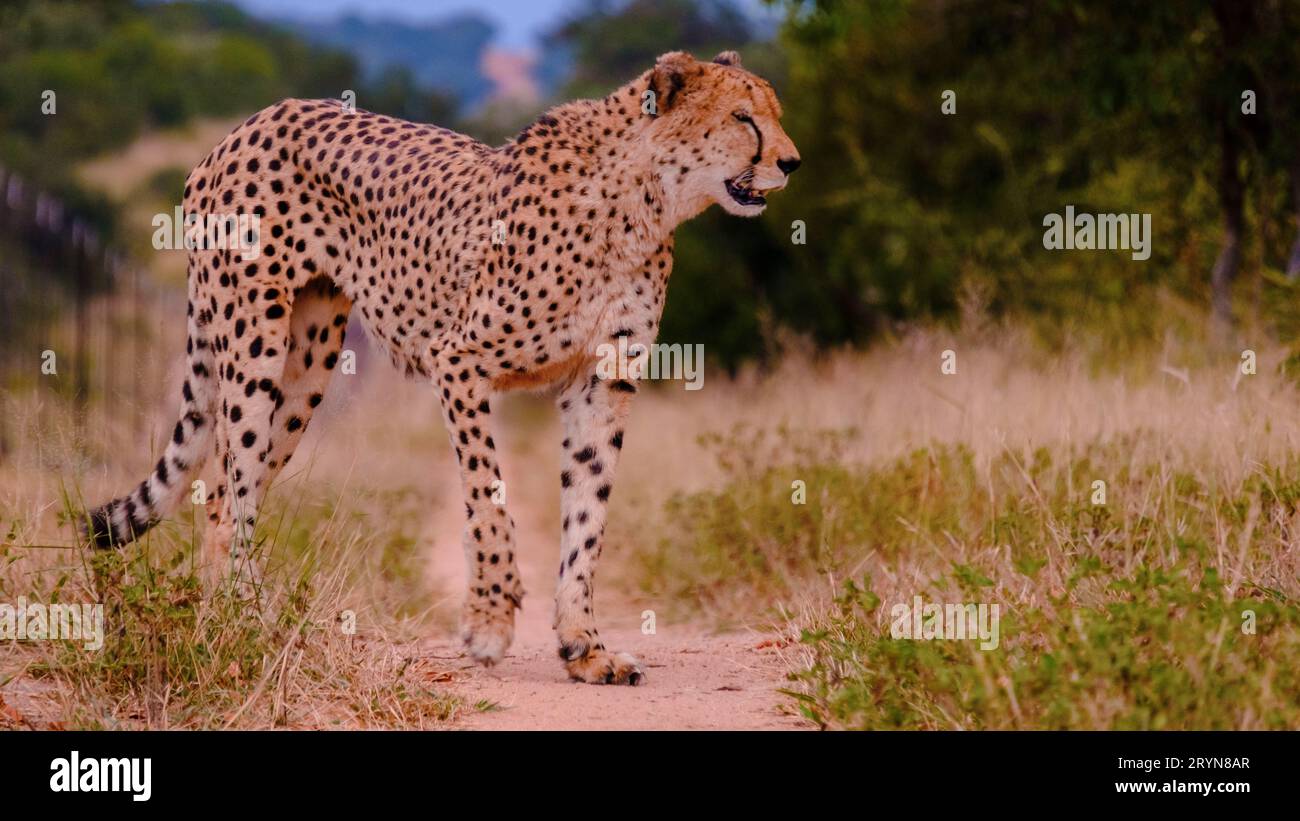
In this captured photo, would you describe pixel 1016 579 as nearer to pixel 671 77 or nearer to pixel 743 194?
pixel 743 194

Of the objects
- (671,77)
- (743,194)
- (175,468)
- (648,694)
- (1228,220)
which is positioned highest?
(1228,220)

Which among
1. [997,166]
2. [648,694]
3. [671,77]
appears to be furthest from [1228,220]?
[648,694]

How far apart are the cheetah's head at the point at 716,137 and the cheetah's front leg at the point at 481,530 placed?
936mm

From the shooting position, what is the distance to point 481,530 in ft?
16.6

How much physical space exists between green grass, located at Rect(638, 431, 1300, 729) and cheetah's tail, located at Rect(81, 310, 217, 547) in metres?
2.13

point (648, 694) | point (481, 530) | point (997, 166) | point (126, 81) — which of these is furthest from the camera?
point (126, 81)

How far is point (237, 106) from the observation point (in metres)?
41.5

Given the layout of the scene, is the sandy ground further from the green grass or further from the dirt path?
the green grass

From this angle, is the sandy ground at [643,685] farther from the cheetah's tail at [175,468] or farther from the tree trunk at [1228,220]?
the tree trunk at [1228,220]

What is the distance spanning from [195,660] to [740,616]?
279cm

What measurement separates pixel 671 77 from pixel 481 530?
1577mm

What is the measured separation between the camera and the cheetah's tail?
5.16m

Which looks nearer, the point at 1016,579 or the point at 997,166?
the point at 1016,579

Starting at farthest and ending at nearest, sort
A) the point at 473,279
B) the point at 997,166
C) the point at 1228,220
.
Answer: the point at 997,166, the point at 1228,220, the point at 473,279
